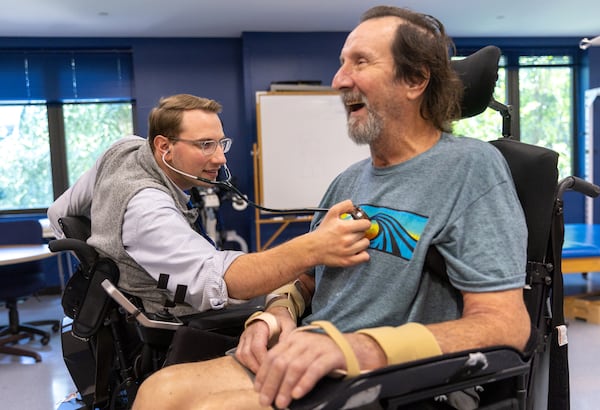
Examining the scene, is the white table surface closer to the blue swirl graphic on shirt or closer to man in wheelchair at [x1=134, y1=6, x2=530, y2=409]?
man in wheelchair at [x1=134, y1=6, x2=530, y2=409]

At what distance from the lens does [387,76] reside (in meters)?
1.15

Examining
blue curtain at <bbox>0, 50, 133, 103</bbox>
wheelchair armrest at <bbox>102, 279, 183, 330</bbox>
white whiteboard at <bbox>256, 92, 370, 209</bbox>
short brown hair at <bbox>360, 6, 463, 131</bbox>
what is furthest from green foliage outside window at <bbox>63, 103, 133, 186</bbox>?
short brown hair at <bbox>360, 6, 463, 131</bbox>

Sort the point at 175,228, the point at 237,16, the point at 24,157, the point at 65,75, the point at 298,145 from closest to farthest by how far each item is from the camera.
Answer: the point at 175,228
the point at 237,16
the point at 298,145
the point at 65,75
the point at 24,157

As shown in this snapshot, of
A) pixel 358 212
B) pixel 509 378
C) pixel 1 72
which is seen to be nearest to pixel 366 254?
pixel 358 212

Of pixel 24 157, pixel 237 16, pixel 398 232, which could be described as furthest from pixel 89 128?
pixel 398 232

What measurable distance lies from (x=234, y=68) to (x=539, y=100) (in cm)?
349

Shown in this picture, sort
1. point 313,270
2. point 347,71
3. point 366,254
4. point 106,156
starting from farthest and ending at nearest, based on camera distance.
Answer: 1. point 106,156
2. point 313,270
3. point 347,71
4. point 366,254

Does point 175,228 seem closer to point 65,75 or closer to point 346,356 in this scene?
point 346,356

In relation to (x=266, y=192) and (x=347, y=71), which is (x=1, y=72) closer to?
(x=266, y=192)

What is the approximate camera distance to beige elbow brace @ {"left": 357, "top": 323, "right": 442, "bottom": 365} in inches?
31.9

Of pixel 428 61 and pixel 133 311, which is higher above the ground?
pixel 428 61

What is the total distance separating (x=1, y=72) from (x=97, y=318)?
14.0 feet

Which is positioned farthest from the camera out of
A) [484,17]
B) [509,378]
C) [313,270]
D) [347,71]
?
[484,17]

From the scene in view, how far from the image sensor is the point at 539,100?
5.75 metres
